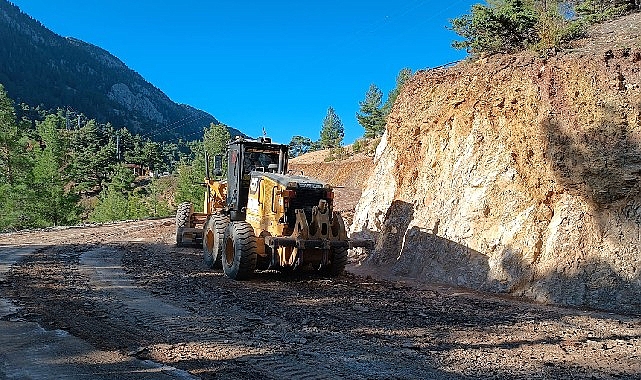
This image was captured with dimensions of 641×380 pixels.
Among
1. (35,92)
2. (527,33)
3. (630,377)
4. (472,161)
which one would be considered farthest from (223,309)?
(35,92)

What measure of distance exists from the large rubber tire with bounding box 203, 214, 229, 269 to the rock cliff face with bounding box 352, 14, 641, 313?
4.16 m

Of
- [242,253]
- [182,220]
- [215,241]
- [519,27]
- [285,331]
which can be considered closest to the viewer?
[285,331]

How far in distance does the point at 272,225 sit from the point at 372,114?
194ft

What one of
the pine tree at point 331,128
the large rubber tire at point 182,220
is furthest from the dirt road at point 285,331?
the pine tree at point 331,128

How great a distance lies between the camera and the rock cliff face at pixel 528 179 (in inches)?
378

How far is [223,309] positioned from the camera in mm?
8367

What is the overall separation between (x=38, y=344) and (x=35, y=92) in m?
194

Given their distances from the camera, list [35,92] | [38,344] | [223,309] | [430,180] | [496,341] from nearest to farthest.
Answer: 1. [38,344]
2. [496,341]
3. [223,309]
4. [430,180]
5. [35,92]

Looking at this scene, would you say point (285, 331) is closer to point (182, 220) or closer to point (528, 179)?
point (528, 179)

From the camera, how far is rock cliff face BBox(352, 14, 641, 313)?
31.5ft

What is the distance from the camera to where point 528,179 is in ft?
36.9

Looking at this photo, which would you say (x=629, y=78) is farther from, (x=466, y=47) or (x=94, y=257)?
(x=94, y=257)

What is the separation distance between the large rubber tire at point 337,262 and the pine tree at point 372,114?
51.6 metres

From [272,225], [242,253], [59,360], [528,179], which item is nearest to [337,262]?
[272,225]
